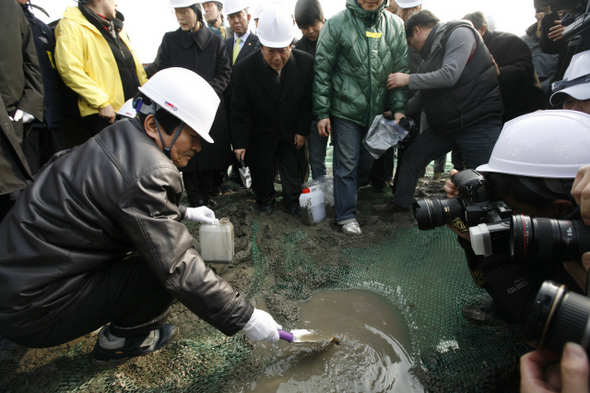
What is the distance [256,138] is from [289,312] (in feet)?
6.73

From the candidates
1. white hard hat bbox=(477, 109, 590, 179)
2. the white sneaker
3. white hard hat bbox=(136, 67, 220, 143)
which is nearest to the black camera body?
white hard hat bbox=(477, 109, 590, 179)

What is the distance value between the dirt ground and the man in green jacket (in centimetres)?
31

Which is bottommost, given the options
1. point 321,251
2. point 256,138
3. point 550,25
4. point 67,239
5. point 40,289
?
point 321,251

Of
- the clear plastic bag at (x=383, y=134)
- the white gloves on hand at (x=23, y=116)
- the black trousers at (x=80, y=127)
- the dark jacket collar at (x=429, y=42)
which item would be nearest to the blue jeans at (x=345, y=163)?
the clear plastic bag at (x=383, y=134)

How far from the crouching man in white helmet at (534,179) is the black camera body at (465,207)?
70 millimetres

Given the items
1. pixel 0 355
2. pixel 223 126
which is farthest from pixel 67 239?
pixel 223 126

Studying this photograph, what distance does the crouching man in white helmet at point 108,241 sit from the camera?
1.33 meters

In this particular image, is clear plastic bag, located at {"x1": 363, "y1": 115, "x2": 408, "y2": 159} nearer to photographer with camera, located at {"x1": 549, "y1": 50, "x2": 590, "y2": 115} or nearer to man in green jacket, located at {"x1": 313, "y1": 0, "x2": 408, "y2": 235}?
man in green jacket, located at {"x1": 313, "y1": 0, "x2": 408, "y2": 235}

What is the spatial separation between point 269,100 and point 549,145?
2.47m

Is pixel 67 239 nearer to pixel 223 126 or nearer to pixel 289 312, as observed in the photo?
pixel 289 312

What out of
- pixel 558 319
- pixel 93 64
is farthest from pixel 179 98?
pixel 93 64

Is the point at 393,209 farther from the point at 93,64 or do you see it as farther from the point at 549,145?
the point at 93,64

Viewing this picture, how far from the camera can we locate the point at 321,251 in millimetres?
2715

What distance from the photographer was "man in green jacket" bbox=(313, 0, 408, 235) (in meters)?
2.87
